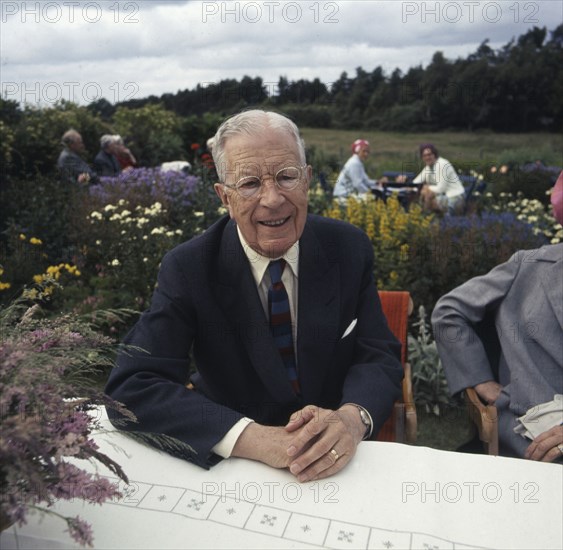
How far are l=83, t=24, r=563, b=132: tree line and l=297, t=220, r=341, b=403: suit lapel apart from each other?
13.8m

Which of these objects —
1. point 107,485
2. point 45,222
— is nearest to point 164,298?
point 107,485

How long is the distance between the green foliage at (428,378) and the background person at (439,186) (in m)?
3.57

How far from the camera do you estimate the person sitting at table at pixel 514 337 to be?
7.93 feet

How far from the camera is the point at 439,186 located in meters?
8.38

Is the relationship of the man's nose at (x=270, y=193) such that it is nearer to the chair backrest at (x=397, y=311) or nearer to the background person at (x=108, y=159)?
the chair backrest at (x=397, y=311)

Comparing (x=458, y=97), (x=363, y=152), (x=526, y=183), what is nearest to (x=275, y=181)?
(x=363, y=152)

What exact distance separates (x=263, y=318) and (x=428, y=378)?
2285 mm

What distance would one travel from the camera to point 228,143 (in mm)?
2016

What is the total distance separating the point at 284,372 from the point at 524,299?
44.5 inches

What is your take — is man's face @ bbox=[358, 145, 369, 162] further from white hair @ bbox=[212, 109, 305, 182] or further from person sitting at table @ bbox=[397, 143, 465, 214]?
white hair @ bbox=[212, 109, 305, 182]

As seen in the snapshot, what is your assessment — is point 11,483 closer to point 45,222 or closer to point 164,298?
point 164,298

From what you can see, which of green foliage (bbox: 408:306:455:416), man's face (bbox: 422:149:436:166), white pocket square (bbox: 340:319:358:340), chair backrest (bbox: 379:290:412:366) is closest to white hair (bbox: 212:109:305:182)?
white pocket square (bbox: 340:319:358:340)

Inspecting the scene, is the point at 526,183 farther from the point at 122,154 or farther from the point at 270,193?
the point at 270,193

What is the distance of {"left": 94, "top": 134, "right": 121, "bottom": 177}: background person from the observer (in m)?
9.23
